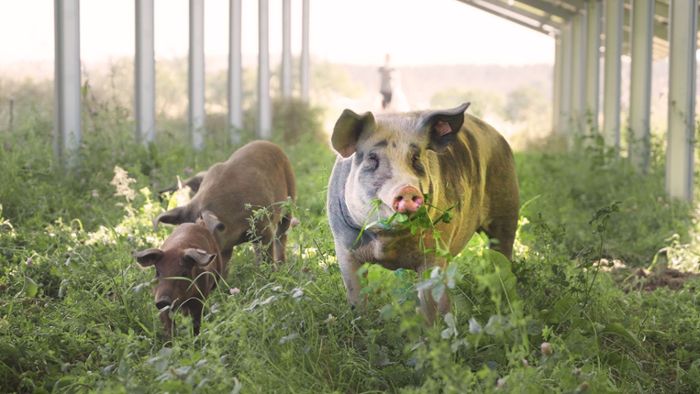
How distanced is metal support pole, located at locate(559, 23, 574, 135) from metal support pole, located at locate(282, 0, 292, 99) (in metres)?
6.53

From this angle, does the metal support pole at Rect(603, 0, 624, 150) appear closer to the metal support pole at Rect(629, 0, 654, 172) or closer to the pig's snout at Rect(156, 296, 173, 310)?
the metal support pole at Rect(629, 0, 654, 172)

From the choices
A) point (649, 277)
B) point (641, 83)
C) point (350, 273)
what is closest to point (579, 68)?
point (641, 83)

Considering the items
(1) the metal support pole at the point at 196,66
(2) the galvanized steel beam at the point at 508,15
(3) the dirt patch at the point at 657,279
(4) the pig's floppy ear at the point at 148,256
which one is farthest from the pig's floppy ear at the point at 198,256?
(2) the galvanized steel beam at the point at 508,15

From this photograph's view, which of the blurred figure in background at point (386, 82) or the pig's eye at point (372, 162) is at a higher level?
the pig's eye at point (372, 162)

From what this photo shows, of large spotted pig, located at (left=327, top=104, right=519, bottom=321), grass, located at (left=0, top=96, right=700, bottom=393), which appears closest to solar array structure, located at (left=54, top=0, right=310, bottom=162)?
grass, located at (left=0, top=96, right=700, bottom=393)

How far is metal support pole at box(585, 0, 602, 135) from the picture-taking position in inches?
809

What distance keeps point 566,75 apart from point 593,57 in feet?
23.2

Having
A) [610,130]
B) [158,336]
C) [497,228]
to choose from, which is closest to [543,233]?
[497,228]

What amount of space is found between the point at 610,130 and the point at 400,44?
1216 inches

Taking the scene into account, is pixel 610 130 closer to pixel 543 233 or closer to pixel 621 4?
pixel 621 4

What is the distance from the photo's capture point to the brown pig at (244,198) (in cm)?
694

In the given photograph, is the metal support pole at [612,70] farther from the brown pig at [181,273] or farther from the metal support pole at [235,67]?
the brown pig at [181,273]

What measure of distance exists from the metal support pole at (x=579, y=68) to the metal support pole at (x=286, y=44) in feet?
21.4

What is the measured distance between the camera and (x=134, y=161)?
12.4m
